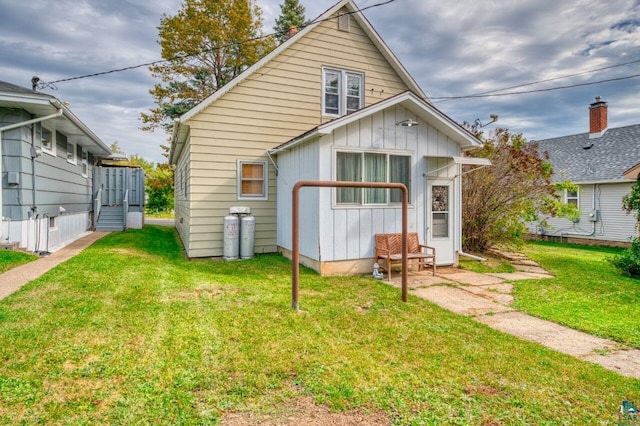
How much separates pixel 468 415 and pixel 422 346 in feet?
4.05

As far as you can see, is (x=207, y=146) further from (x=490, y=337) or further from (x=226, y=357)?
(x=490, y=337)

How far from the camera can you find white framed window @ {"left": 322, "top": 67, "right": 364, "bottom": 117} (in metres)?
10.5

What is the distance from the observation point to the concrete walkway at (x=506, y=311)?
3.88 metres

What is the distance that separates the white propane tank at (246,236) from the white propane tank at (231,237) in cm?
13

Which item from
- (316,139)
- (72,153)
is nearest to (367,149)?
(316,139)

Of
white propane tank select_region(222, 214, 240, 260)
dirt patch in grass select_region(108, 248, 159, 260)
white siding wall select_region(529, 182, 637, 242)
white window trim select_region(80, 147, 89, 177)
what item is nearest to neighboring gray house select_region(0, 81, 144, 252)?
dirt patch in grass select_region(108, 248, 159, 260)

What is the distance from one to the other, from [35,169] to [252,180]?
517 centimetres

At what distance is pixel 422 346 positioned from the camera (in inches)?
151

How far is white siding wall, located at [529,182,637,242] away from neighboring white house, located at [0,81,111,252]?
1761cm

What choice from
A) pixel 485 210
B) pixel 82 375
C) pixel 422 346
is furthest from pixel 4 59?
pixel 485 210

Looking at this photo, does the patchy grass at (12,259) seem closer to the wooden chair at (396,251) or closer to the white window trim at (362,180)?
the white window trim at (362,180)

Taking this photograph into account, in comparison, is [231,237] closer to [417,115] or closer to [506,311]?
[417,115]

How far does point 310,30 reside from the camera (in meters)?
10.0

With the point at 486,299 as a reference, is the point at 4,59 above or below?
above
